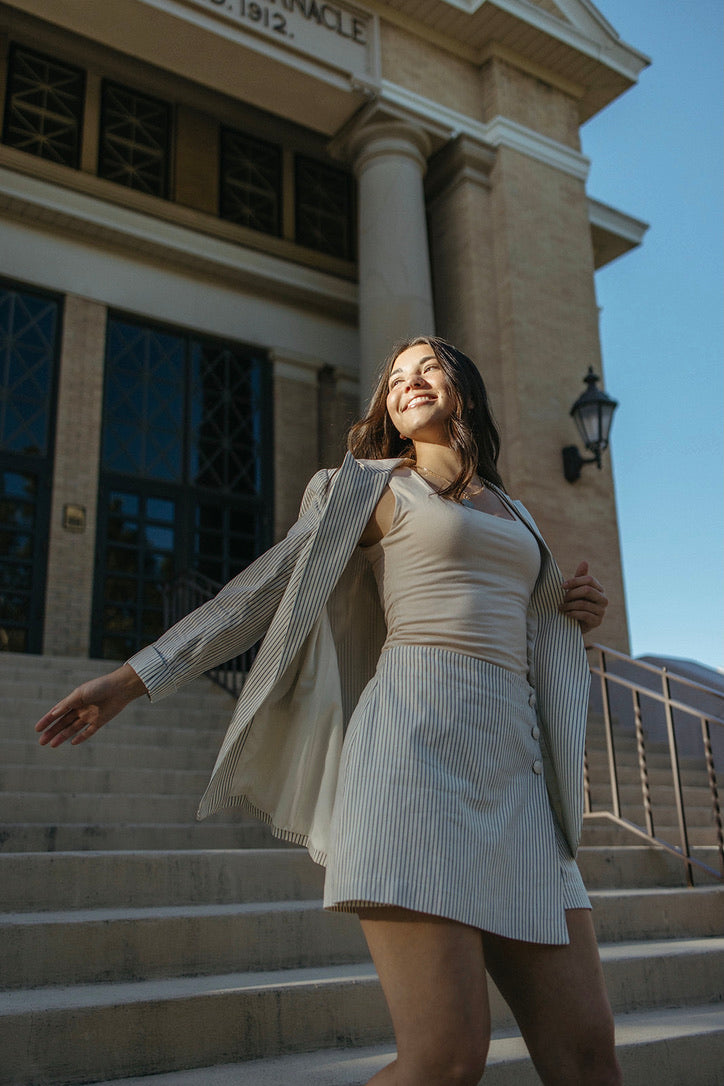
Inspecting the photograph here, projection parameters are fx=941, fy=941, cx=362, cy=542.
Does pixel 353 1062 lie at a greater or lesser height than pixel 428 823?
lesser

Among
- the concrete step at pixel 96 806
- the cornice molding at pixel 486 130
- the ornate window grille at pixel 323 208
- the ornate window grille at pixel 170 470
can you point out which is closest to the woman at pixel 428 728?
the concrete step at pixel 96 806

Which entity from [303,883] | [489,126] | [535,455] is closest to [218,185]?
[489,126]

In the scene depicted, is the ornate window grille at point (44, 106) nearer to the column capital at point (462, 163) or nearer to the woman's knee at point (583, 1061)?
the column capital at point (462, 163)

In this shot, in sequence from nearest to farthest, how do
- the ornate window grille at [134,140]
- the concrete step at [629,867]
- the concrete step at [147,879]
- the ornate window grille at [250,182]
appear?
the concrete step at [147,879] < the concrete step at [629,867] < the ornate window grille at [134,140] < the ornate window grille at [250,182]

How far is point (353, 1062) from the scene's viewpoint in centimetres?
292

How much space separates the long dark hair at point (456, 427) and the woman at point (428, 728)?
13 mm

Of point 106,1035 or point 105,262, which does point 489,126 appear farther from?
point 106,1035

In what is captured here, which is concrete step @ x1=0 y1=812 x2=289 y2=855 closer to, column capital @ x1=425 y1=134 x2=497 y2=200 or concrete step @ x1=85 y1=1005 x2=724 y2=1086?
concrete step @ x1=85 y1=1005 x2=724 y2=1086

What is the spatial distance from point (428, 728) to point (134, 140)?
12.9 metres

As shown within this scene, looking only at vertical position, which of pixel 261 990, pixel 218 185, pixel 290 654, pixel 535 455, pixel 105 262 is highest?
pixel 218 185

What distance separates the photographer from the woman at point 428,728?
1.68 meters

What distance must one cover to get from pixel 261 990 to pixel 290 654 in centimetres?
163

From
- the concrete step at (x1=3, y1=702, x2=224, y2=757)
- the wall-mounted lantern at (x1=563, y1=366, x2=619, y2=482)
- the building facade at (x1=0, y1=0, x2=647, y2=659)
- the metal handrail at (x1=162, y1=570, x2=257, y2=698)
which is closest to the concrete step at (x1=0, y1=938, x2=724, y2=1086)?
the concrete step at (x1=3, y1=702, x2=224, y2=757)

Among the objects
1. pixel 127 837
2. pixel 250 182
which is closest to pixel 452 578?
pixel 127 837
